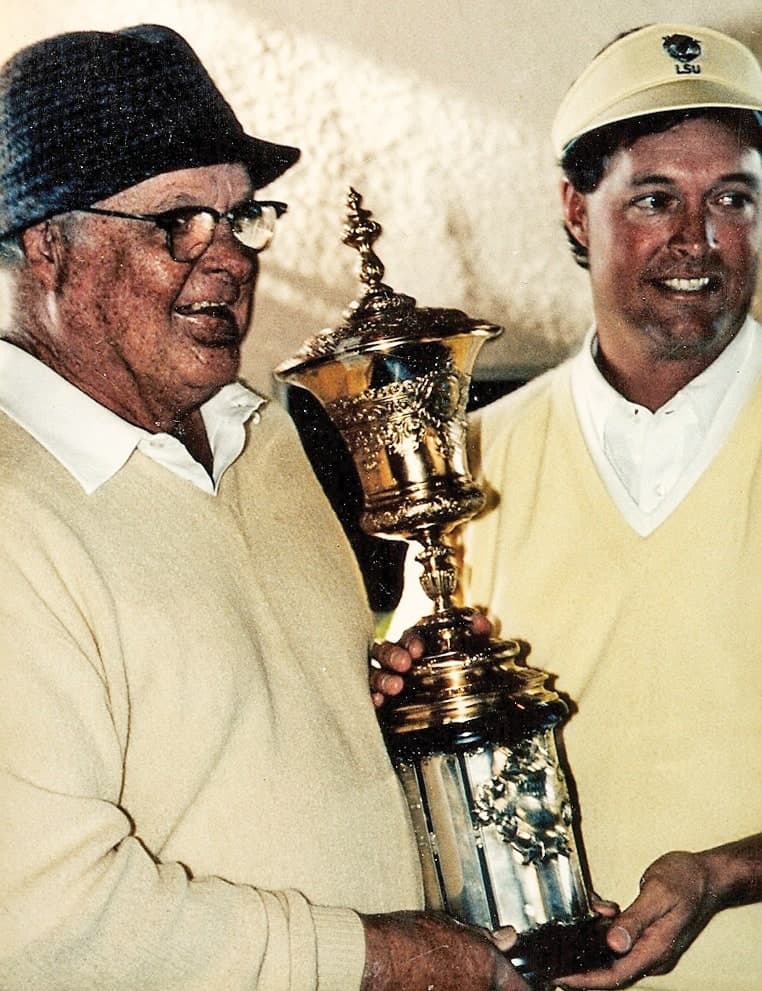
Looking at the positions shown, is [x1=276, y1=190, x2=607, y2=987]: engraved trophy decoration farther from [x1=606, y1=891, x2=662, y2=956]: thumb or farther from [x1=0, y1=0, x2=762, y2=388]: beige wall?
[x1=0, y1=0, x2=762, y2=388]: beige wall

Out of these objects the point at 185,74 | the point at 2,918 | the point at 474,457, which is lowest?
the point at 2,918

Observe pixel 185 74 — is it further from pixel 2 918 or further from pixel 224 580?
pixel 2 918

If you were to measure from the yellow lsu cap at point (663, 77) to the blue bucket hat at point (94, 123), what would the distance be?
0.48 metres

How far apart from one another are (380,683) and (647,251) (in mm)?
629

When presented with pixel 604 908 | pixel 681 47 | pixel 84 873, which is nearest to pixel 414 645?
pixel 604 908

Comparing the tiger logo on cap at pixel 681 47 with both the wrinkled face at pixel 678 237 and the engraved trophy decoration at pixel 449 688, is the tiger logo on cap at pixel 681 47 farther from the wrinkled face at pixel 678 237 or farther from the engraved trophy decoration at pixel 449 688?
the engraved trophy decoration at pixel 449 688

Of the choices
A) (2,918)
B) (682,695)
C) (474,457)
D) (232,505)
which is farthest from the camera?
(474,457)

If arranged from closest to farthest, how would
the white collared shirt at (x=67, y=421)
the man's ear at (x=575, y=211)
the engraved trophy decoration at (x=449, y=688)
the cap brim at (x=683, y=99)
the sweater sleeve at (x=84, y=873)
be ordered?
the sweater sleeve at (x=84, y=873), the white collared shirt at (x=67, y=421), the engraved trophy decoration at (x=449, y=688), the cap brim at (x=683, y=99), the man's ear at (x=575, y=211)

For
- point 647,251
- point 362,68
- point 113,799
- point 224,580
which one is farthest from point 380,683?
point 362,68

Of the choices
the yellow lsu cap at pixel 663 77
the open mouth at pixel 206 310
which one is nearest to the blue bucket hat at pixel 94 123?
the open mouth at pixel 206 310

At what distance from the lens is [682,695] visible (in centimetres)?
143

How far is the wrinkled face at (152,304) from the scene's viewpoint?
1195 millimetres

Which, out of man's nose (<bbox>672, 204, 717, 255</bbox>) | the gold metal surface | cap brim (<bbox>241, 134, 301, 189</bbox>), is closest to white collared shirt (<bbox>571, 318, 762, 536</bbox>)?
man's nose (<bbox>672, 204, 717, 255</bbox>)

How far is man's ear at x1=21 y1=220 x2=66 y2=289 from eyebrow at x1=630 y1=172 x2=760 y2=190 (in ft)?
2.32
